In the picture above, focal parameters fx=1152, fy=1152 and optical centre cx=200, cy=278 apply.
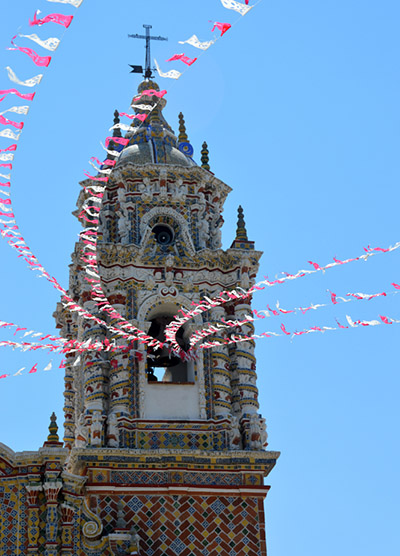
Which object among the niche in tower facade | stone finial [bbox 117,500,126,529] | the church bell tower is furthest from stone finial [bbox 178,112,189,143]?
stone finial [bbox 117,500,126,529]

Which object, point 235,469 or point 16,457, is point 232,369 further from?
point 16,457

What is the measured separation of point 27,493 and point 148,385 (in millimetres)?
3938

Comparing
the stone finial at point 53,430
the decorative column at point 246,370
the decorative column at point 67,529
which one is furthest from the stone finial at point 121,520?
the decorative column at point 246,370

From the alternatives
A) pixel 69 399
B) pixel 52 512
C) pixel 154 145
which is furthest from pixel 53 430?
pixel 154 145

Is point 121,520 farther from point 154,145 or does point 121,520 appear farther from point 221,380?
point 154,145

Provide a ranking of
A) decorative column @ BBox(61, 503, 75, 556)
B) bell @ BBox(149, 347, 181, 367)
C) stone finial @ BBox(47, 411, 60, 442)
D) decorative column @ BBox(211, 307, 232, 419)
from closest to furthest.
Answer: decorative column @ BBox(61, 503, 75, 556), stone finial @ BBox(47, 411, 60, 442), decorative column @ BBox(211, 307, 232, 419), bell @ BBox(149, 347, 181, 367)

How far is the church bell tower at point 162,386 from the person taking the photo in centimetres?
2339

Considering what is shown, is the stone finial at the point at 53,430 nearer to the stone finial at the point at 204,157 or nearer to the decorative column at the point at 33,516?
the decorative column at the point at 33,516

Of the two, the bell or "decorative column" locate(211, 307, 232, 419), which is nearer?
"decorative column" locate(211, 307, 232, 419)

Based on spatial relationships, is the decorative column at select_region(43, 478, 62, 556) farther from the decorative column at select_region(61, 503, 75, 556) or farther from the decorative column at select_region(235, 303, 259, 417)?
the decorative column at select_region(235, 303, 259, 417)

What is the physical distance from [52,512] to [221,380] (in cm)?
515

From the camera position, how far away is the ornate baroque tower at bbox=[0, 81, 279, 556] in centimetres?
2272

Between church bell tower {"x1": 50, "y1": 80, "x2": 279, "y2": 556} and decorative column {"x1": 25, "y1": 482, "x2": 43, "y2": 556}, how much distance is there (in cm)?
49

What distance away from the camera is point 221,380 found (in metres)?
25.4
